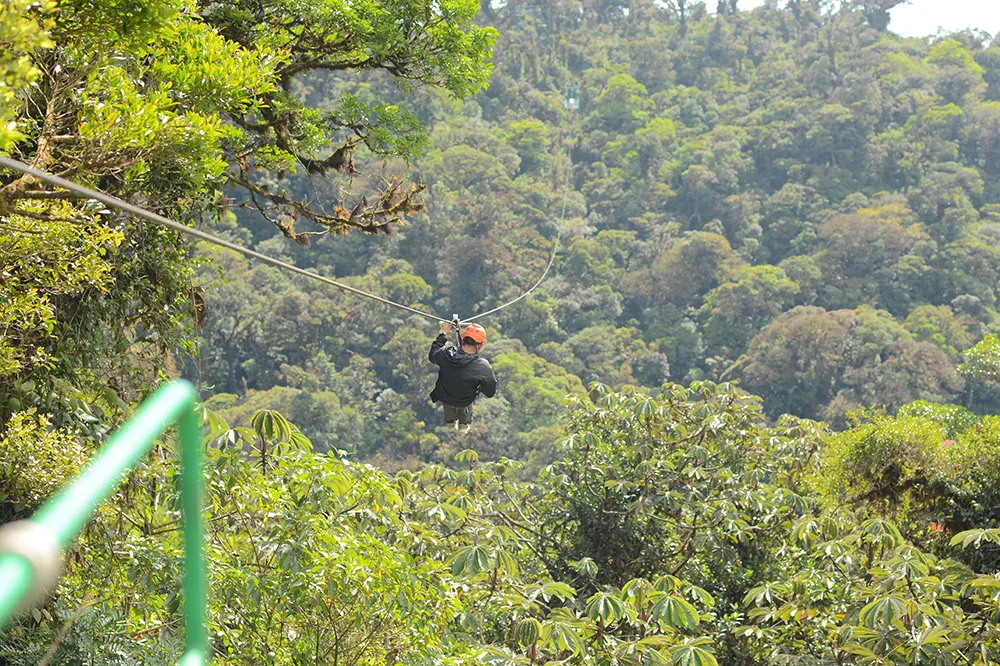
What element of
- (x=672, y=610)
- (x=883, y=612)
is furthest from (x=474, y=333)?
(x=883, y=612)

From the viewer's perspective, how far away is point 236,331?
33188mm

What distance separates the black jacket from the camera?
6406mm

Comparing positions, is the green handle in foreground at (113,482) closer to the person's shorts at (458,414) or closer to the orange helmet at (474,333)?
the orange helmet at (474,333)

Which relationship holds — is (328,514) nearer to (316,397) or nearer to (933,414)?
(933,414)

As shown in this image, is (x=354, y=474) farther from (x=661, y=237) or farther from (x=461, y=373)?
(x=661, y=237)

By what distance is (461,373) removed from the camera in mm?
6441

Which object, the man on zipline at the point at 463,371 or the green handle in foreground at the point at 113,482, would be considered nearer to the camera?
the green handle in foreground at the point at 113,482

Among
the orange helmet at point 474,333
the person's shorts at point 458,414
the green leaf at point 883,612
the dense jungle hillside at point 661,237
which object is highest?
the orange helmet at point 474,333

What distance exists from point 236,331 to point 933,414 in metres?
23.7

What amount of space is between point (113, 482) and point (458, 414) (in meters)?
5.93

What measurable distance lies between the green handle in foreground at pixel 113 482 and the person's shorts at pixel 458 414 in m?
5.71

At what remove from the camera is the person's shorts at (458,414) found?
6738 millimetres

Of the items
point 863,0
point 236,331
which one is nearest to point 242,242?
point 236,331

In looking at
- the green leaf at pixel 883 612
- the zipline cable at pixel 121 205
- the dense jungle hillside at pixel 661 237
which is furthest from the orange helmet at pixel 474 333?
the dense jungle hillside at pixel 661 237
